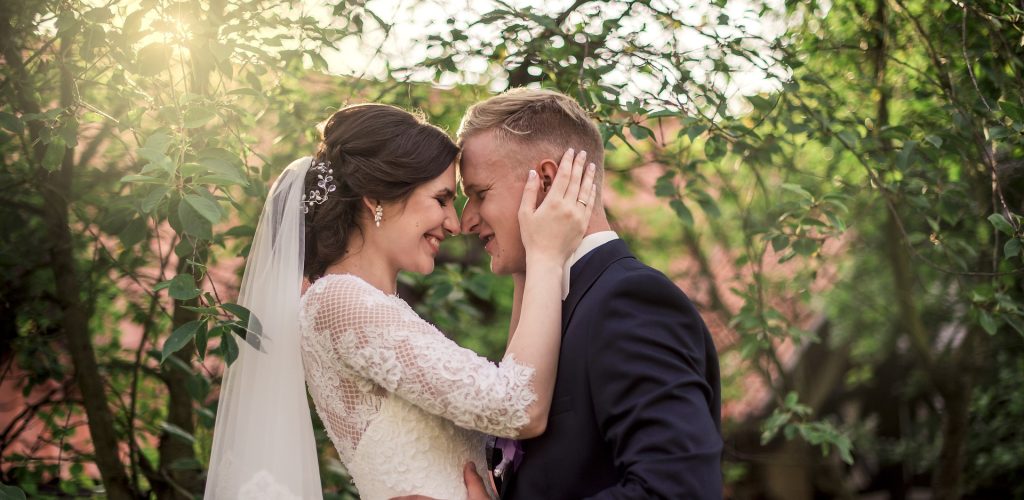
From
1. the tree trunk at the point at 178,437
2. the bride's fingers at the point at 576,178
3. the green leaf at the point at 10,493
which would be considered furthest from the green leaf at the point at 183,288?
the tree trunk at the point at 178,437

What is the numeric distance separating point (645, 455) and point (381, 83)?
2636mm

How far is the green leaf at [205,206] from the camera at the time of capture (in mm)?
2248

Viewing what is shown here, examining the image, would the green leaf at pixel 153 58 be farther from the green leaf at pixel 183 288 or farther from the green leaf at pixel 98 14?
the green leaf at pixel 183 288

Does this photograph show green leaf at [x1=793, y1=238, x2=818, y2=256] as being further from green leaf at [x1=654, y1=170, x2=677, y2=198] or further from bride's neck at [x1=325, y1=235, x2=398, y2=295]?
bride's neck at [x1=325, y1=235, x2=398, y2=295]

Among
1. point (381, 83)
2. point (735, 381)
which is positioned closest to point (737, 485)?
point (735, 381)

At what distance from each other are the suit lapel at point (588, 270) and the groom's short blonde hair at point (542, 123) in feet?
1.04

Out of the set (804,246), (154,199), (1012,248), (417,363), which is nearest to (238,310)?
(154,199)

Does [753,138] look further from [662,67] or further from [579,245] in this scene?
[579,245]

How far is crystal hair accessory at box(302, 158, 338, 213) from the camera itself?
113 inches

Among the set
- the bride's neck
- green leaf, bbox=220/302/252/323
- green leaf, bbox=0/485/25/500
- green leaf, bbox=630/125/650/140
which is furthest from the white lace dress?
green leaf, bbox=630/125/650/140

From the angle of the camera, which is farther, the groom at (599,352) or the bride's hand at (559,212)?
the bride's hand at (559,212)

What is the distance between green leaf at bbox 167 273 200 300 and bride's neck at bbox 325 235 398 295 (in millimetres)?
532

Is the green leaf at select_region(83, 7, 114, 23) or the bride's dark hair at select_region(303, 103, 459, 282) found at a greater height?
the green leaf at select_region(83, 7, 114, 23)

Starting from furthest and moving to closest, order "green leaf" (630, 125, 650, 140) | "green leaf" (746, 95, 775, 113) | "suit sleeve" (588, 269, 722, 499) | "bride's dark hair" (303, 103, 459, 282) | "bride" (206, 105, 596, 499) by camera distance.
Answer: "green leaf" (746, 95, 775, 113) < "green leaf" (630, 125, 650, 140) < "bride's dark hair" (303, 103, 459, 282) < "bride" (206, 105, 596, 499) < "suit sleeve" (588, 269, 722, 499)
